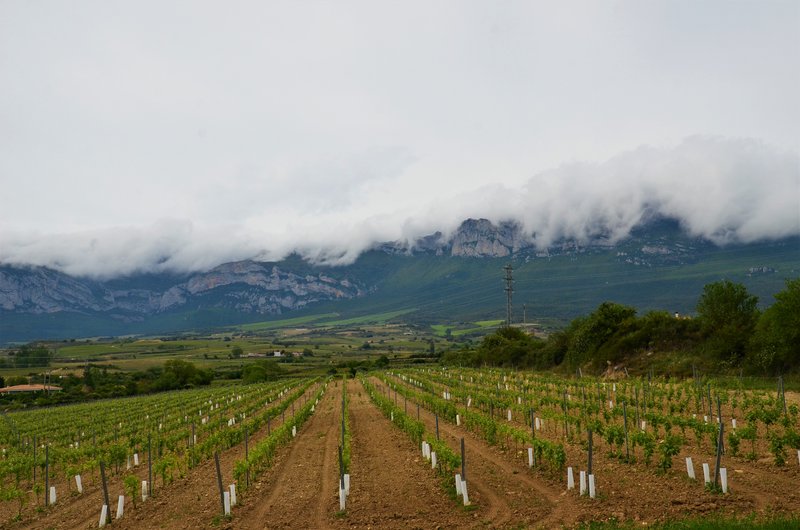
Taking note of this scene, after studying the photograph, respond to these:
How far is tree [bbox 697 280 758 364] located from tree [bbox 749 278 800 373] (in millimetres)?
4497

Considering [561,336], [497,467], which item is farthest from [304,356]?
[497,467]

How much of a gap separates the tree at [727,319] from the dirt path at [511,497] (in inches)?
1434

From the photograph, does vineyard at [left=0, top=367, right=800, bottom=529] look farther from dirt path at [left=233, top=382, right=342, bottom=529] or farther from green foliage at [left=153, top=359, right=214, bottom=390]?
green foliage at [left=153, top=359, right=214, bottom=390]

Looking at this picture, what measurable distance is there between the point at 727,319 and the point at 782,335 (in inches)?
447

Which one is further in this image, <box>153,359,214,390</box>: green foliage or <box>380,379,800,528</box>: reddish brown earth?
<box>153,359,214,390</box>: green foliage

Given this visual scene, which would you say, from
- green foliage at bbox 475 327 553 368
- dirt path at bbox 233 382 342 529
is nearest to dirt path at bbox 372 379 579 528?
dirt path at bbox 233 382 342 529

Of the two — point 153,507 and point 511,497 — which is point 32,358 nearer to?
point 153,507

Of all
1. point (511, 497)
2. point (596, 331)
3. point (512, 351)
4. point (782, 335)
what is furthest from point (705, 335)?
point (511, 497)

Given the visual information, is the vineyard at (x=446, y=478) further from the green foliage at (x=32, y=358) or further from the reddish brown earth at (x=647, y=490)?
the green foliage at (x=32, y=358)

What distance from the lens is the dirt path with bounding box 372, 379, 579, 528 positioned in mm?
12641

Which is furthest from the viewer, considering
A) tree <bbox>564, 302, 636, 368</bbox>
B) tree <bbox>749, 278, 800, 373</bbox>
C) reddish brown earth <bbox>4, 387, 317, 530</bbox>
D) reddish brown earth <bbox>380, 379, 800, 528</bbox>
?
tree <bbox>564, 302, 636, 368</bbox>

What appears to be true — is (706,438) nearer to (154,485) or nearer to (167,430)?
(154,485)

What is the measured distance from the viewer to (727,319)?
49969mm

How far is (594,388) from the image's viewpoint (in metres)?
39.8
